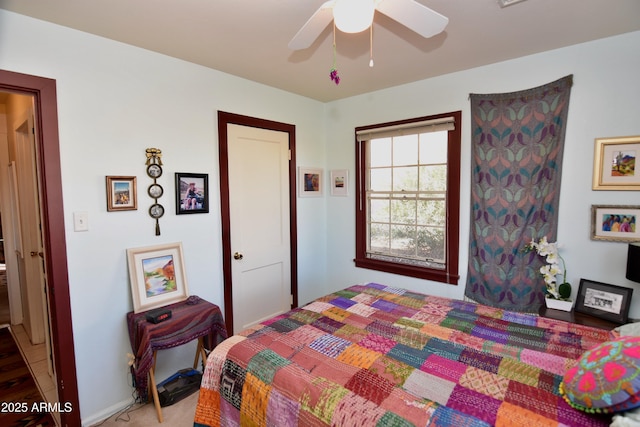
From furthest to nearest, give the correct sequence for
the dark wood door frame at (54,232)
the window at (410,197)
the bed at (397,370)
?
the window at (410,197)
the dark wood door frame at (54,232)
the bed at (397,370)

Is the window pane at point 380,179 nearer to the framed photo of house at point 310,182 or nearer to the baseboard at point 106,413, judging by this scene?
the framed photo of house at point 310,182

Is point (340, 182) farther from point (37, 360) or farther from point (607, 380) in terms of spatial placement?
point (37, 360)

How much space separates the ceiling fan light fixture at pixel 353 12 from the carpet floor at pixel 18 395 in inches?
114

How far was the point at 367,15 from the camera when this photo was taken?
1.23 m

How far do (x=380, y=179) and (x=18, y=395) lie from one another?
135 inches

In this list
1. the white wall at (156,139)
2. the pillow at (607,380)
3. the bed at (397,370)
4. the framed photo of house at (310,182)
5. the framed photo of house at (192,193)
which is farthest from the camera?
the framed photo of house at (310,182)

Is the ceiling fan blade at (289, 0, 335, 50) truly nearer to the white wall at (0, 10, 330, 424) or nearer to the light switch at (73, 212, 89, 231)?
the white wall at (0, 10, 330, 424)

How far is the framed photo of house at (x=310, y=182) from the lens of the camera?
3.42 metres

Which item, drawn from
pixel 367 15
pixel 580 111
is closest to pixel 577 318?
pixel 580 111

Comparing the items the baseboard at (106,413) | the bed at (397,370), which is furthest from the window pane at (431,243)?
the baseboard at (106,413)

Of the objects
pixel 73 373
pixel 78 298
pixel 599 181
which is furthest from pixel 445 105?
pixel 73 373

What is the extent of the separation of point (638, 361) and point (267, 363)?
4.31 ft

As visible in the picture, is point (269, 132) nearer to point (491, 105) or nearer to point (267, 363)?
point (491, 105)

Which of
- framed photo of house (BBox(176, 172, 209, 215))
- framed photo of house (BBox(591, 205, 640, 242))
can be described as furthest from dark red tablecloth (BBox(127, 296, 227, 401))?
framed photo of house (BBox(591, 205, 640, 242))
